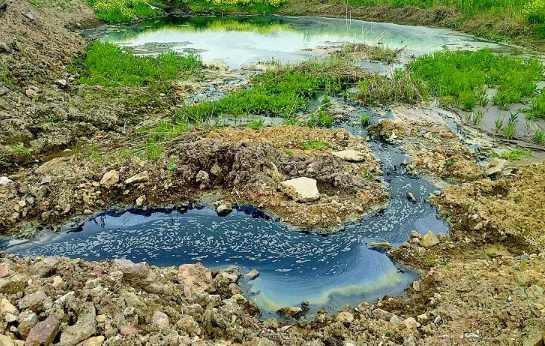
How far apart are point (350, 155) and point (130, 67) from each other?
10.7 metres

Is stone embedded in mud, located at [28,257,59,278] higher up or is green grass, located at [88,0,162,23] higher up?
green grass, located at [88,0,162,23]

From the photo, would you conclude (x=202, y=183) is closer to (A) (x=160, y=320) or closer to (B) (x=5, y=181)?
Answer: (B) (x=5, y=181)

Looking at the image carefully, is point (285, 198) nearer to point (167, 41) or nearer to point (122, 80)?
point (122, 80)

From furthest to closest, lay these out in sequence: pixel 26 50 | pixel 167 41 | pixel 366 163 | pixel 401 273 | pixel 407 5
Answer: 1. pixel 407 5
2. pixel 167 41
3. pixel 26 50
4. pixel 366 163
5. pixel 401 273

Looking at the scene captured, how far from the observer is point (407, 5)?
28.9 metres

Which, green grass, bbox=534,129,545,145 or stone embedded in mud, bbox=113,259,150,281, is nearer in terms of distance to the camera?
stone embedded in mud, bbox=113,259,150,281

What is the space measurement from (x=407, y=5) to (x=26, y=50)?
961 inches

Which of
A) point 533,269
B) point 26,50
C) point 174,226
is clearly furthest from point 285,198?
point 26,50

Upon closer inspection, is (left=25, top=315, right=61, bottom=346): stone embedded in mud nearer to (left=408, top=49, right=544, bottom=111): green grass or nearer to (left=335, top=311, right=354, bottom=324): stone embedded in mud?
(left=335, top=311, right=354, bottom=324): stone embedded in mud

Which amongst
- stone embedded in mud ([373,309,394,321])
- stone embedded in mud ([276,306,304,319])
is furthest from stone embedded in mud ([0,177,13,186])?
stone embedded in mud ([373,309,394,321])

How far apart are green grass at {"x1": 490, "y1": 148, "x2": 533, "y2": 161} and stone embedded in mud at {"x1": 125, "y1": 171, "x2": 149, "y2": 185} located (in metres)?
8.45

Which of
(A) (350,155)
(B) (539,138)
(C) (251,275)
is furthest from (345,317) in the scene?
(B) (539,138)

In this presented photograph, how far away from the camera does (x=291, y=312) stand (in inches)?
237

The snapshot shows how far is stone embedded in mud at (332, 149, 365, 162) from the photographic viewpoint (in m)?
10.0
